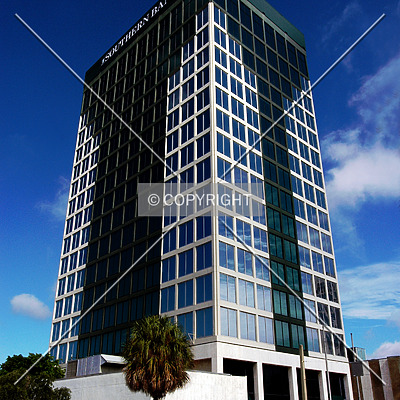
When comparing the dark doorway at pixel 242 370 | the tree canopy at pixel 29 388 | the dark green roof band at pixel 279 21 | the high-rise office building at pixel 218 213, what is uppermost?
the dark green roof band at pixel 279 21

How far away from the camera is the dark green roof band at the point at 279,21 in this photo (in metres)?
81.6

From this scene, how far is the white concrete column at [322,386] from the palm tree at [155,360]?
120 feet

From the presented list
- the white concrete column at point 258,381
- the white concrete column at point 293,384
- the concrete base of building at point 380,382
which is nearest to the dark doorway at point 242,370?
the white concrete column at point 258,381

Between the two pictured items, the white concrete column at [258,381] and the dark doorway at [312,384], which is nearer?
the white concrete column at [258,381]

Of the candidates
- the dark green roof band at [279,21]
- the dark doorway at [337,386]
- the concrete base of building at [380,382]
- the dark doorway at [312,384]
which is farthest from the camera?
the dark green roof band at [279,21]

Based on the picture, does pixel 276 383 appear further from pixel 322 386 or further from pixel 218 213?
pixel 218 213

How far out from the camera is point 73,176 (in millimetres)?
99062

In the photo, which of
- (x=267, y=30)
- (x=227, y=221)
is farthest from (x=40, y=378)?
(x=267, y=30)

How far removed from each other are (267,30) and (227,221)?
4499 cm

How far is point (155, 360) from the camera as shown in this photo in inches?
1260

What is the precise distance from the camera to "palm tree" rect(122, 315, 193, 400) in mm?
31672

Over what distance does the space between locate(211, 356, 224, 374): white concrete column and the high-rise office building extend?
0.22 m

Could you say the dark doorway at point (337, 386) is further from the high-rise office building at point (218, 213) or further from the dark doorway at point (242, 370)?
the dark doorway at point (242, 370)

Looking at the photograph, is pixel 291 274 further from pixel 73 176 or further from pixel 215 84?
pixel 73 176
